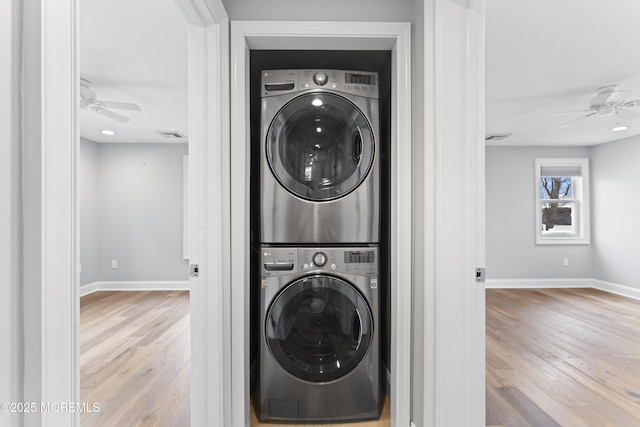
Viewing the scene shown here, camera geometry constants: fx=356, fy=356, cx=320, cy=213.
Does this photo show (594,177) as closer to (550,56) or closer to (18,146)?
(550,56)

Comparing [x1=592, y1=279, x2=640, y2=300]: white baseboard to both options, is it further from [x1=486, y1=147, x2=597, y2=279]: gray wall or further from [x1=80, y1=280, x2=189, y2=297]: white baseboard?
[x1=80, y1=280, x2=189, y2=297]: white baseboard

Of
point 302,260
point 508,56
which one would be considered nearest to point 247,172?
point 302,260

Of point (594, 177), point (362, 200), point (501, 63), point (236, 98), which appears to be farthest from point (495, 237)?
point (236, 98)

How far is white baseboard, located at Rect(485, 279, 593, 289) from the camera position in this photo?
5.98 m

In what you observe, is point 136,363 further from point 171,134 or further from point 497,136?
point 497,136

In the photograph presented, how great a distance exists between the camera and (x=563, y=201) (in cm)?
609

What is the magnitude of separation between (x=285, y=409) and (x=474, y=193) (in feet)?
4.97

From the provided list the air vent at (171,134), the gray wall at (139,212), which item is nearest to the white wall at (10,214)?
the air vent at (171,134)

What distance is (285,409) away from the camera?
77.4 inches

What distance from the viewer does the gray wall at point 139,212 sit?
555 centimetres

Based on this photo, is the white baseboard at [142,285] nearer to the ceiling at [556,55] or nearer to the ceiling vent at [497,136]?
the ceiling at [556,55]

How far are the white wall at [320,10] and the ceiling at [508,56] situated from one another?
432 millimetres

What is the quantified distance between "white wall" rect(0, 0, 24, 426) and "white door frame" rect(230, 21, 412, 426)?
3.89 feet

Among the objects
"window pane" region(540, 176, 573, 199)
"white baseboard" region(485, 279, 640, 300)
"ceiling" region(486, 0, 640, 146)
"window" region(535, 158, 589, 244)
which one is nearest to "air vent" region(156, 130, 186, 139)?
"ceiling" region(486, 0, 640, 146)
